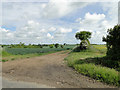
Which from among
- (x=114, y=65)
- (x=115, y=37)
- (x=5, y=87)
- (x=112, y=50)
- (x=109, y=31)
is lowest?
(x=5, y=87)

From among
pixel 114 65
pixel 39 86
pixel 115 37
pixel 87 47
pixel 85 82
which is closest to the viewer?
pixel 39 86

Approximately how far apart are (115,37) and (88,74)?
4568 millimetres

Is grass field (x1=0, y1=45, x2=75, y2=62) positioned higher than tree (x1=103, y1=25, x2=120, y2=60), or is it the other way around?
tree (x1=103, y1=25, x2=120, y2=60)

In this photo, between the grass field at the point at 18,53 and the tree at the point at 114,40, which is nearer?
the tree at the point at 114,40

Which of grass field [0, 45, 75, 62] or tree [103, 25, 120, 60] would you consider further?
grass field [0, 45, 75, 62]

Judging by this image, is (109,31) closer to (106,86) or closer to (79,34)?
(106,86)

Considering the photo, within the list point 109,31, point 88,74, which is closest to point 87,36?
point 109,31

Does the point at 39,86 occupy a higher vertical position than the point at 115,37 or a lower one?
lower

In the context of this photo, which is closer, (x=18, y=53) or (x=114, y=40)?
(x=114, y=40)

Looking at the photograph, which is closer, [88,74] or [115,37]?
[88,74]

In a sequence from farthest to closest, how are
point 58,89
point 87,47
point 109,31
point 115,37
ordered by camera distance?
point 87,47 → point 109,31 → point 115,37 → point 58,89

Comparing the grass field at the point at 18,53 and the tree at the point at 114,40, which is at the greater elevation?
the tree at the point at 114,40

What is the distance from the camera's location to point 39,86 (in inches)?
168

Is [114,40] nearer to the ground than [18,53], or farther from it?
farther from it
